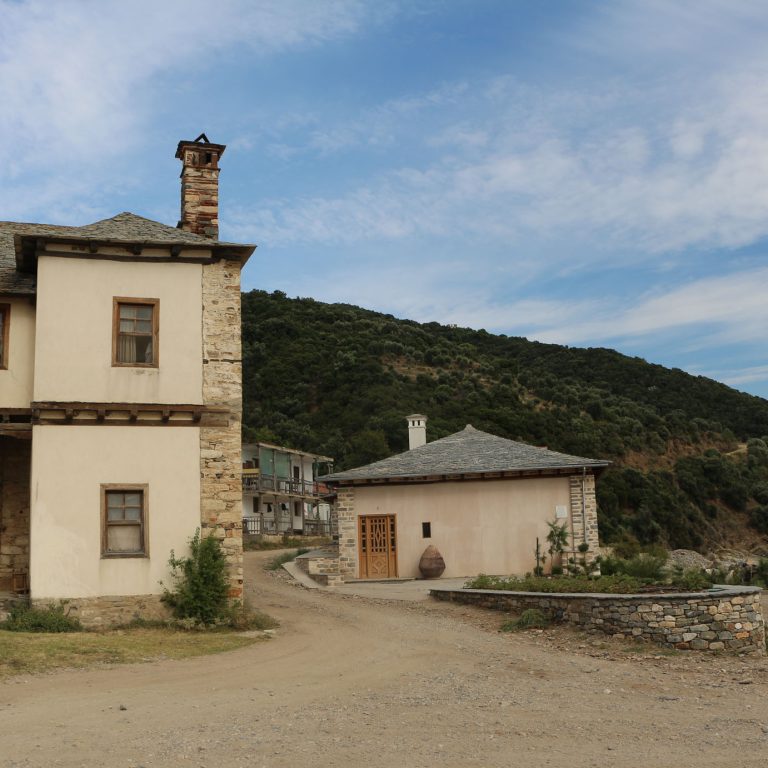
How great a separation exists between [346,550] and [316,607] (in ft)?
19.7

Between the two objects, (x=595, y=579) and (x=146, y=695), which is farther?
(x=595, y=579)

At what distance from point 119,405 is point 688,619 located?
31.7ft

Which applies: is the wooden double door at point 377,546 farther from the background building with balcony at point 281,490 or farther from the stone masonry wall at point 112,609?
the background building with balcony at point 281,490

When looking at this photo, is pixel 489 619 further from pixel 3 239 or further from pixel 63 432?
pixel 3 239

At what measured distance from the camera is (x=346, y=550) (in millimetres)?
24000

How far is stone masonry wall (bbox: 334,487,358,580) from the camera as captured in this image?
78.5ft

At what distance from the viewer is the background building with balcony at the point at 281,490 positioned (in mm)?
45062

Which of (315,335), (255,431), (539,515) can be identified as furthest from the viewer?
(315,335)

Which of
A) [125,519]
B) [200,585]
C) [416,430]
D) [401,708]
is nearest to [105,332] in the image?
[125,519]

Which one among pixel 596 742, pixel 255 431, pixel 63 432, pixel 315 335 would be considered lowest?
pixel 596 742

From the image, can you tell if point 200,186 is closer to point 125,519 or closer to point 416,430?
point 125,519

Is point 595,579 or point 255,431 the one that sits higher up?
point 255,431

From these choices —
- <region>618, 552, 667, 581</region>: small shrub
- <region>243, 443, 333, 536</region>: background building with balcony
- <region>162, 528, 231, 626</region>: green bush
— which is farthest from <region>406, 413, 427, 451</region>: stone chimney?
<region>162, 528, 231, 626</region>: green bush

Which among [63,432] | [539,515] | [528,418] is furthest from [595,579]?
[528,418]
